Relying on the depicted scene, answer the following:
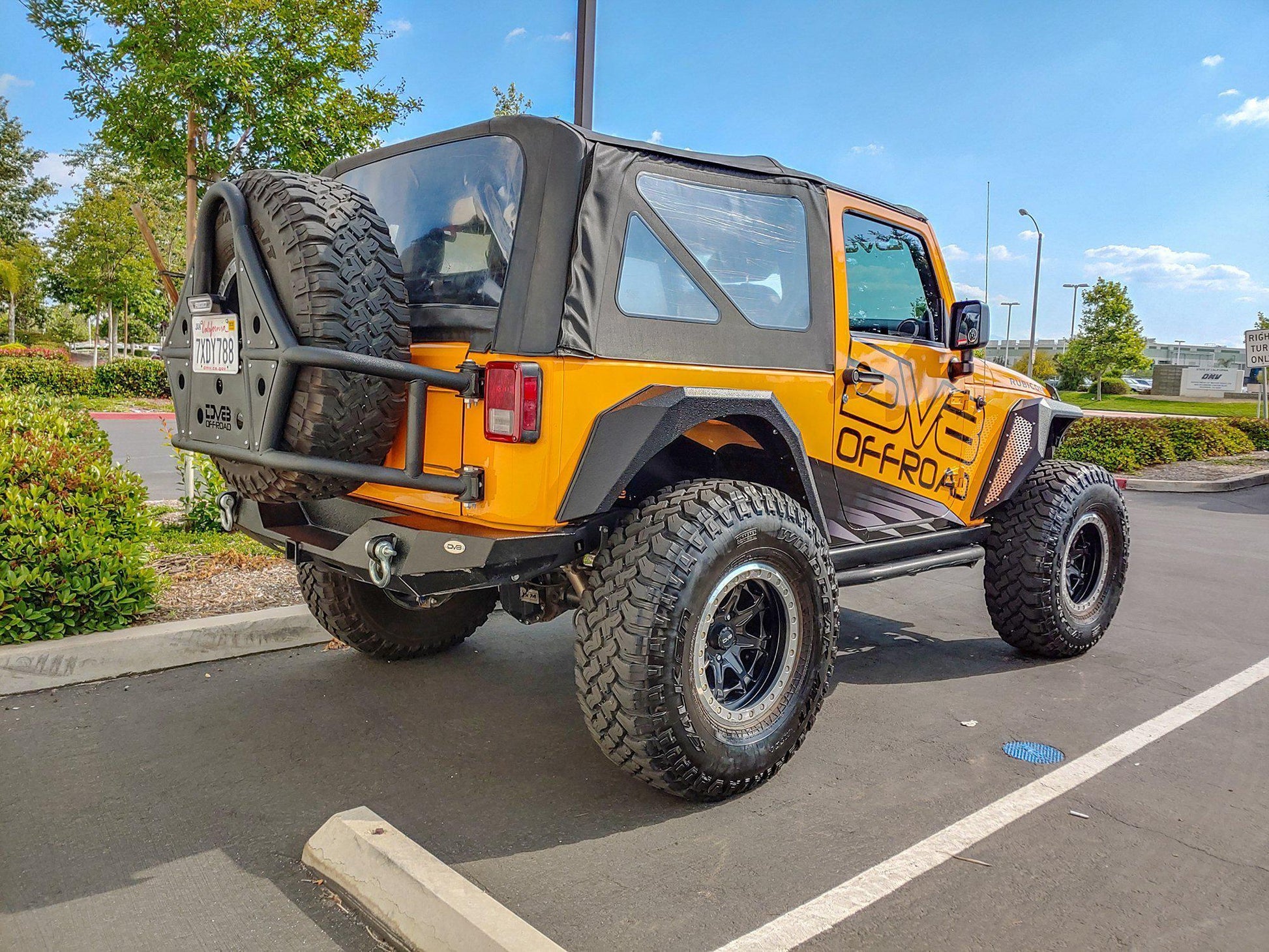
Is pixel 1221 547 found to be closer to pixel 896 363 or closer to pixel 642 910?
pixel 896 363

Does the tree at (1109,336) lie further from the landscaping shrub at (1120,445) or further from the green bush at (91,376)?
the green bush at (91,376)

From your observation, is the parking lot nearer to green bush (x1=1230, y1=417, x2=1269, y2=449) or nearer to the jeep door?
the jeep door

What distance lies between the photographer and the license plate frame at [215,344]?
9.86ft

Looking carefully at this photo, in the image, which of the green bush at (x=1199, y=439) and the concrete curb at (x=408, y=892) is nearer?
the concrete curb at (x=408, y=892)

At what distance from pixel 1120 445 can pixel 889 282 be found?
1209 cm

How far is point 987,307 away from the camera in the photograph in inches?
173

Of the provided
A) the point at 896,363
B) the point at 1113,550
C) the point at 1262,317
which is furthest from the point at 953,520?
the point at 1262,317

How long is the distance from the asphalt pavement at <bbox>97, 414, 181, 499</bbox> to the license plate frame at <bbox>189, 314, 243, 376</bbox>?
134 inches

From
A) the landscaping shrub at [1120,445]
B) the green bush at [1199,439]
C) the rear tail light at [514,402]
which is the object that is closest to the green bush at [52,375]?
the landscaping shrub at [1120,445]

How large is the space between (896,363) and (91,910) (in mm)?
3474

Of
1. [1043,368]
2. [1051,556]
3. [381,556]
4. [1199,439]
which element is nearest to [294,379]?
[381,556]

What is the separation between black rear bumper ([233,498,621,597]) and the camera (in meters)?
2.80

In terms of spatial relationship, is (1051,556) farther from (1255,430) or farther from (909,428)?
(1255,430)

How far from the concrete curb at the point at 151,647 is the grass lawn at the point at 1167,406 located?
32.4 m
